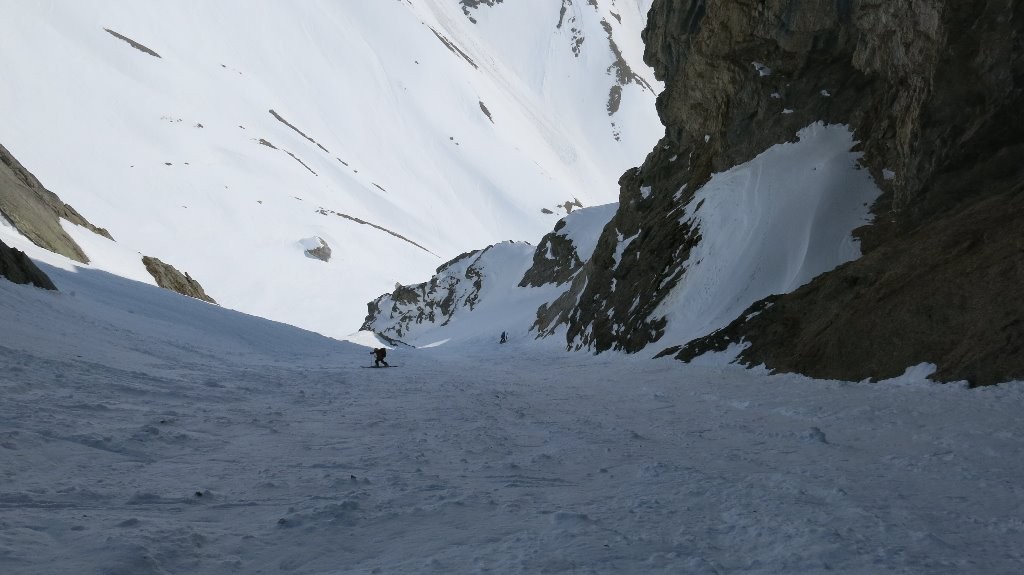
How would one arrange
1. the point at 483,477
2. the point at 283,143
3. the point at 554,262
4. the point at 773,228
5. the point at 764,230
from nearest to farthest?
the point at 483,477 < the point at 773,228 < the point at 764,230 < the point at 554,262 < the point at 283,143

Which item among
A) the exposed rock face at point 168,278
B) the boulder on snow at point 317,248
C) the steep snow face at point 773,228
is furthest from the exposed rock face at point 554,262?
the steep snow face at point 773,228

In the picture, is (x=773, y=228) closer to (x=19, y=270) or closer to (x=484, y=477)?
(x=484, y=477)

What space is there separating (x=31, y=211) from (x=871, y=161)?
26.4 meters

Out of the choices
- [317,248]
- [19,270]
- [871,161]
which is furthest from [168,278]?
[317,248]

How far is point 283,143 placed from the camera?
286ft

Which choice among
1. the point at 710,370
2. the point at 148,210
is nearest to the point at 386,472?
the point at 710,370

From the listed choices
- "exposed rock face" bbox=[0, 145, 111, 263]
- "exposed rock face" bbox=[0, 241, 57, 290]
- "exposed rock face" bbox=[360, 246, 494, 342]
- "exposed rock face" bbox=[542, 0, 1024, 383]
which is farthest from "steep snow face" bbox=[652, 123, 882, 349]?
"exposed rock face" bbox=[360, 246, 494, 342]

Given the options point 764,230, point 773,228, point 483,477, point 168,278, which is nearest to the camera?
point 483,477

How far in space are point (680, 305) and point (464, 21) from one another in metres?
181

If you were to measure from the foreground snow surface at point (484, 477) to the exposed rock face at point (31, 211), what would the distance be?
14.8m

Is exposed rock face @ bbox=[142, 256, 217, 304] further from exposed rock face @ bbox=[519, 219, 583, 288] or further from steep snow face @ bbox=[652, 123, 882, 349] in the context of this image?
exposed rock face @ bbox=[519, 219, 583, 288]

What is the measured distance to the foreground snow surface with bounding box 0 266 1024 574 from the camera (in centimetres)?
381

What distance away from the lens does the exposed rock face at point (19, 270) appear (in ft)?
43.7

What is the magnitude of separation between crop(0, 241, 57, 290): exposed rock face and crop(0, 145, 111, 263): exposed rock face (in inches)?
377
